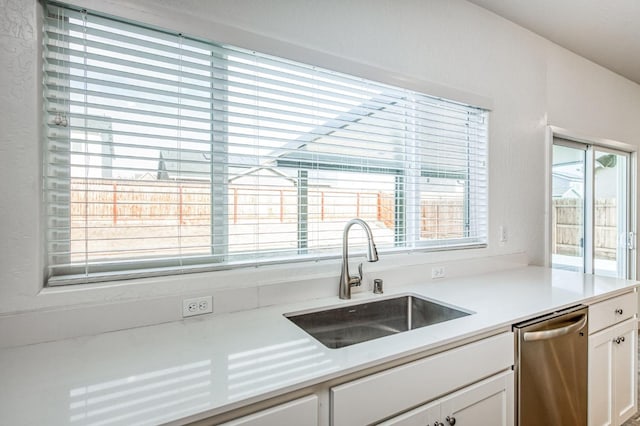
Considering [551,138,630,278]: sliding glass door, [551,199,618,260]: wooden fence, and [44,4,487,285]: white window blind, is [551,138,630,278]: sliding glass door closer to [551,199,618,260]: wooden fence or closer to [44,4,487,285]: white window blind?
[551,199,618,260]: wooden fence

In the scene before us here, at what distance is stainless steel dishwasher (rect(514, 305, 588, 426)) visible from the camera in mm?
1417

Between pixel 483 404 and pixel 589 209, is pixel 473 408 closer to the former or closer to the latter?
pixel 483 404

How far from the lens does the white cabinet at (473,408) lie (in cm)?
112

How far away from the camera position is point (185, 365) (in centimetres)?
96

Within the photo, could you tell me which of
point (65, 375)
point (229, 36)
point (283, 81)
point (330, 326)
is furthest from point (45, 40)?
point (330, 326)

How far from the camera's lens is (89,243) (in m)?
1.25

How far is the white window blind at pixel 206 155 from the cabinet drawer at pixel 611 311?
35.1 inches

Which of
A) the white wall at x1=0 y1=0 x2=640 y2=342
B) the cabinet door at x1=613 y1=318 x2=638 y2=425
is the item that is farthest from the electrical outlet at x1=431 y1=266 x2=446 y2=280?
the cabinet door at x1=613 y1=318 x2=638 y2=425

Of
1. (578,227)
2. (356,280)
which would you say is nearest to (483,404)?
(356,280)

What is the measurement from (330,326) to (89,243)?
106 centimetres

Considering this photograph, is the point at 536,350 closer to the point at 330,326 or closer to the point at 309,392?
the point at 330,326

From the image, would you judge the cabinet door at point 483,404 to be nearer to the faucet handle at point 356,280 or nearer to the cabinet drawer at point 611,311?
the faucet handle at point 356,280

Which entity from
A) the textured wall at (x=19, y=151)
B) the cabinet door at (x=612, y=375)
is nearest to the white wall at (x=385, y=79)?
the textured wall at (x=19, y=151)

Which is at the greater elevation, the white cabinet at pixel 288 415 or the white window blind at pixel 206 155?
the white window blind at pixel 206 155
